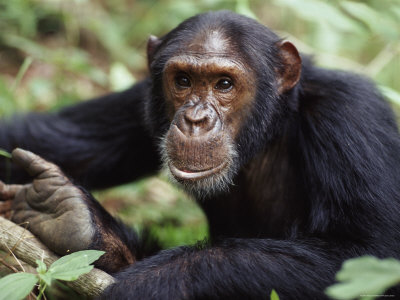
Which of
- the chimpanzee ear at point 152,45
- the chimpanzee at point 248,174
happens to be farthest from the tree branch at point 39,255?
the chimpanzee ear at point 152,45

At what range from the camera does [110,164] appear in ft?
19.2

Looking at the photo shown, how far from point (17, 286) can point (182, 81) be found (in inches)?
86.4

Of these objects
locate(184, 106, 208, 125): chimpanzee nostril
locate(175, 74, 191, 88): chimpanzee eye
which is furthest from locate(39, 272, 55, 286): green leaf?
locate(175, 74, 191, 88): chimpanzee eye

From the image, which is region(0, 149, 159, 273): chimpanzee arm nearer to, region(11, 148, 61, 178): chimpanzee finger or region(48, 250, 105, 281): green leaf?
region(11, 148, 61, 178): chimpanzee finger

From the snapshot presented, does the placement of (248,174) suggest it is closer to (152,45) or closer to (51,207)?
(152,45)

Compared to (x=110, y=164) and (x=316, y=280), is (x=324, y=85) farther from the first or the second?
(x=110, y=164)

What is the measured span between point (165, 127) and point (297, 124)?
1.12m

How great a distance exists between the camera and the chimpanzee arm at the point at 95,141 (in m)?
5.77

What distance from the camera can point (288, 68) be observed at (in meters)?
4.63

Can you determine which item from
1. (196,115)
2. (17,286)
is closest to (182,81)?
(196,115)

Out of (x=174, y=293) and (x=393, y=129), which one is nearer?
(x=174, y=293)

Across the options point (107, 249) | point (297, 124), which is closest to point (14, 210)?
point (107, 249)

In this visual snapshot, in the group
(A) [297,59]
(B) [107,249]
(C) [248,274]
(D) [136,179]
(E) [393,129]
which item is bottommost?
(D) [136,179]

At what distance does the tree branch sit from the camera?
3666mm
